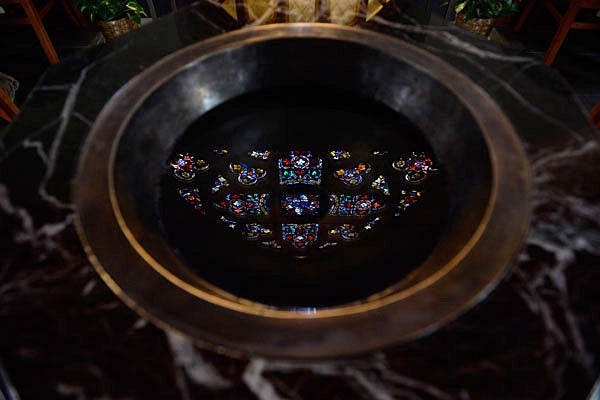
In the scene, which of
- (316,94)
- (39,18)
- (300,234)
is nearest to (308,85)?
(316,94)

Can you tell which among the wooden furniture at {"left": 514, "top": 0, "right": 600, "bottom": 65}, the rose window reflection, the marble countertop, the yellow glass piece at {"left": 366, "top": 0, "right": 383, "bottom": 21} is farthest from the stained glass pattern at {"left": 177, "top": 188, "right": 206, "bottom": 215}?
the wooden furniture at {"left": 514, "top": 0, "right": 600, "bottom": 65}

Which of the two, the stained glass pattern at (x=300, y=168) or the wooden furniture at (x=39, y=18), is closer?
the stained glass pattern at (x=300, y=168)

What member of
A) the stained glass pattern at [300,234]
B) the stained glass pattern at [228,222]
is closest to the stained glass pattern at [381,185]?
the stained glass pattern at [300,234]

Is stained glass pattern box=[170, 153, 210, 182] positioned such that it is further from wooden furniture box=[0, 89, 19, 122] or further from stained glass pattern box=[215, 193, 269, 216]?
wooden furniture box=[0, 89, 19, 122]

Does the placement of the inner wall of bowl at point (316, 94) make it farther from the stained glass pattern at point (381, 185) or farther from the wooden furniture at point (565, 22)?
the wooden furniture at point (565, 22)

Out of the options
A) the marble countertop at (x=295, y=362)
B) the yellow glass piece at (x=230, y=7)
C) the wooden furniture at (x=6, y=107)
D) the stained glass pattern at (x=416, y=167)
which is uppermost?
the yellow glass piece at (x=230, y=7)

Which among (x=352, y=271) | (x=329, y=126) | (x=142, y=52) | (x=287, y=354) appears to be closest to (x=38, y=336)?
(x=287, y=354)
